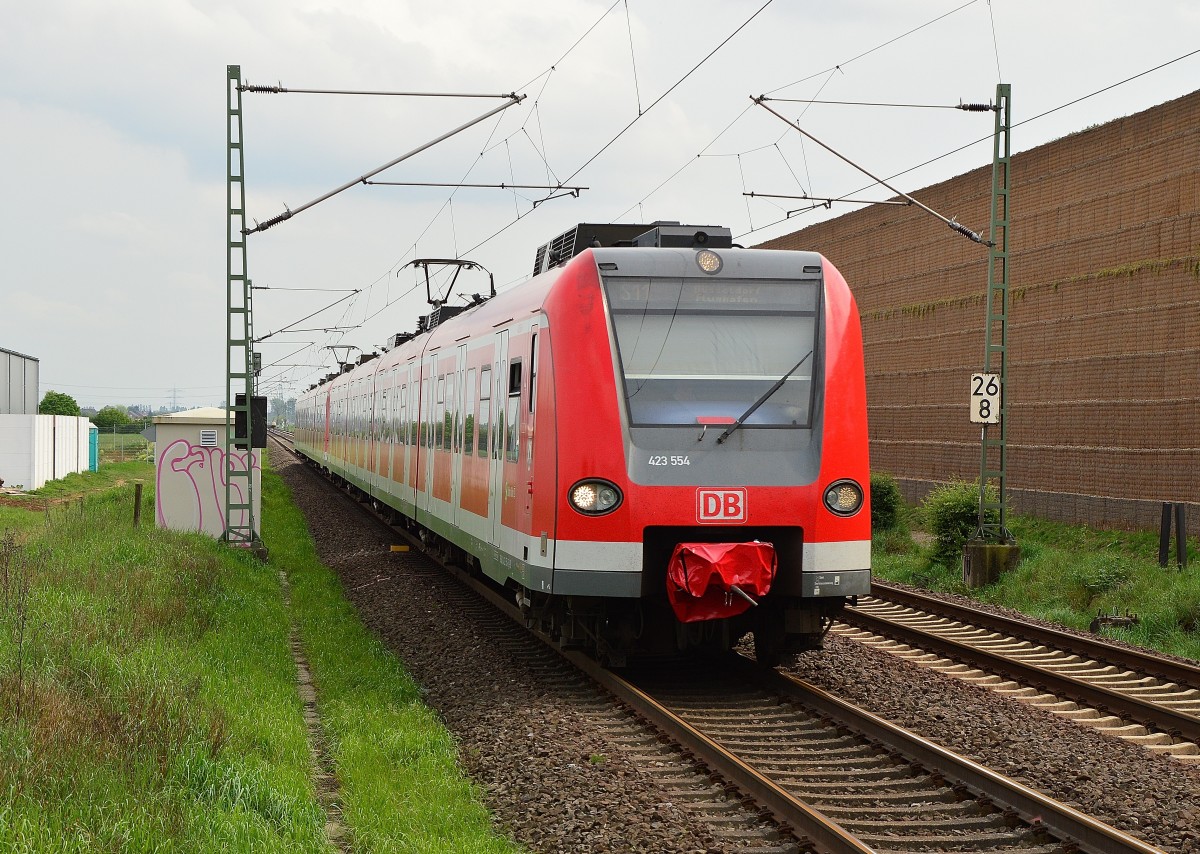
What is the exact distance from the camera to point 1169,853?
5.83 meters

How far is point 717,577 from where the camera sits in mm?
8883

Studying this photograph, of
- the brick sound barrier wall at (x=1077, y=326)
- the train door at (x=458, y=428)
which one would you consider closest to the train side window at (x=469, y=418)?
the train door at (x=458, y=428)

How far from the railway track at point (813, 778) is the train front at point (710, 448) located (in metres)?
0.71

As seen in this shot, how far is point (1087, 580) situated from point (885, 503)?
878 cm

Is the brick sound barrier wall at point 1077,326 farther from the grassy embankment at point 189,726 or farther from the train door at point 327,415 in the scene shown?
the train door at point 327,415

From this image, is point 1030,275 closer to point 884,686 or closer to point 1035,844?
point 884,686

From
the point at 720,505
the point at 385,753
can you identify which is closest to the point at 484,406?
the point at 720,505

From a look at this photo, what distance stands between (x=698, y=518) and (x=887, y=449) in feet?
67.8

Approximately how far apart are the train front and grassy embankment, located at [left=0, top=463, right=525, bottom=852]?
6.04 ft

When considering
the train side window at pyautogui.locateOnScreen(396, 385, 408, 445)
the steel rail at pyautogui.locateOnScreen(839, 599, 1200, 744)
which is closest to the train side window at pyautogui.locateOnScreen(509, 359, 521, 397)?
the steel rail at pyautogui.locateOnScreen(839, 599, 1200, 744)

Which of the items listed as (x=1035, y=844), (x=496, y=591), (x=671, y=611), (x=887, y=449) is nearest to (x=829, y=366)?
(x=671, y=611)

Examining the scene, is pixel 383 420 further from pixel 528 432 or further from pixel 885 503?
pixel 528 432

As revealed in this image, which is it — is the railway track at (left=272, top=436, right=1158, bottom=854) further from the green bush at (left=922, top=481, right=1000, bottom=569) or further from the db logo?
the green bush at (left=922, top=481, right=1000, bottom=569)

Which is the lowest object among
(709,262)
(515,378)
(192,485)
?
(192,485)
